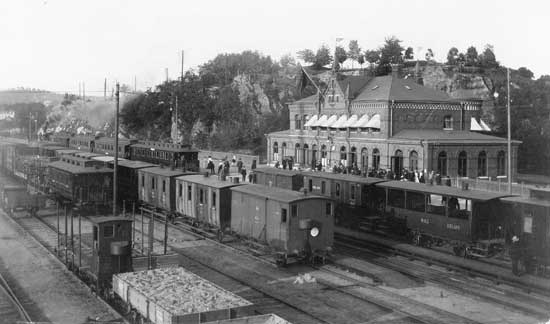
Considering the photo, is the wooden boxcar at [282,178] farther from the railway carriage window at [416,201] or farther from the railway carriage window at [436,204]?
the railway carriage window at [436,204]

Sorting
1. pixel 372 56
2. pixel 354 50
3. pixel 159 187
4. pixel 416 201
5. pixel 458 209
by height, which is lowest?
pixel 458 209

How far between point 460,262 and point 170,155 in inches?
1049

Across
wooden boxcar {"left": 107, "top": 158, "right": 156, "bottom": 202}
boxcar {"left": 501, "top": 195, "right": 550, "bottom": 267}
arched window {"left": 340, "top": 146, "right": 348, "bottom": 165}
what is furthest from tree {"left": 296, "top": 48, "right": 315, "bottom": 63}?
boxcar {"left": 501, "top": 195, "right": 550, "bottom": 267}

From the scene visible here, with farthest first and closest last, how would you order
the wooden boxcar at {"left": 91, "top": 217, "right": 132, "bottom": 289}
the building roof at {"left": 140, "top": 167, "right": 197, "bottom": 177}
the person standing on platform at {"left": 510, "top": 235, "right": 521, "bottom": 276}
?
the building roof at {"left": 140, "top": 167, "right": 197, "bottom": 177} < the person standing on platform at {"left": 510, "top": 235, "right": 521, "bottom": 276} < the wooden boxcar at {"left": 91, "top": 217, "right": 132, "bottom": 289}

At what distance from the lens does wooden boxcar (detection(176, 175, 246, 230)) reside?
25609 mm

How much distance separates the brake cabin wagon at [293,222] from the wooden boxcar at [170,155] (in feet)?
63.9

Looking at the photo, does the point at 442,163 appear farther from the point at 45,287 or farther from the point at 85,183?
the point at 45,287

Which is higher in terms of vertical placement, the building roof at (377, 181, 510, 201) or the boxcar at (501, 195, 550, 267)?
the building roof at (377, 181, 510, 201)

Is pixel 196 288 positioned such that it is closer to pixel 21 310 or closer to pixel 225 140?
pixel 21 310

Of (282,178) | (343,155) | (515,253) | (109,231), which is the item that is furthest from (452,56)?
(109,231)

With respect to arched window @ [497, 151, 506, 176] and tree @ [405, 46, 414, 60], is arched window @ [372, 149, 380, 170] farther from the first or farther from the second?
tree @ [405, 46, 414, 60]

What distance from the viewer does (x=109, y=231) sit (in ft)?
58.2

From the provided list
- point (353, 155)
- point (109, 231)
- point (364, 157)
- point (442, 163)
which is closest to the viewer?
point (109, 231)

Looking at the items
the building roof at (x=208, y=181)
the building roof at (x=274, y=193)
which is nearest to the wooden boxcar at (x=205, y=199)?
the building roof at (x=208, y=181)
